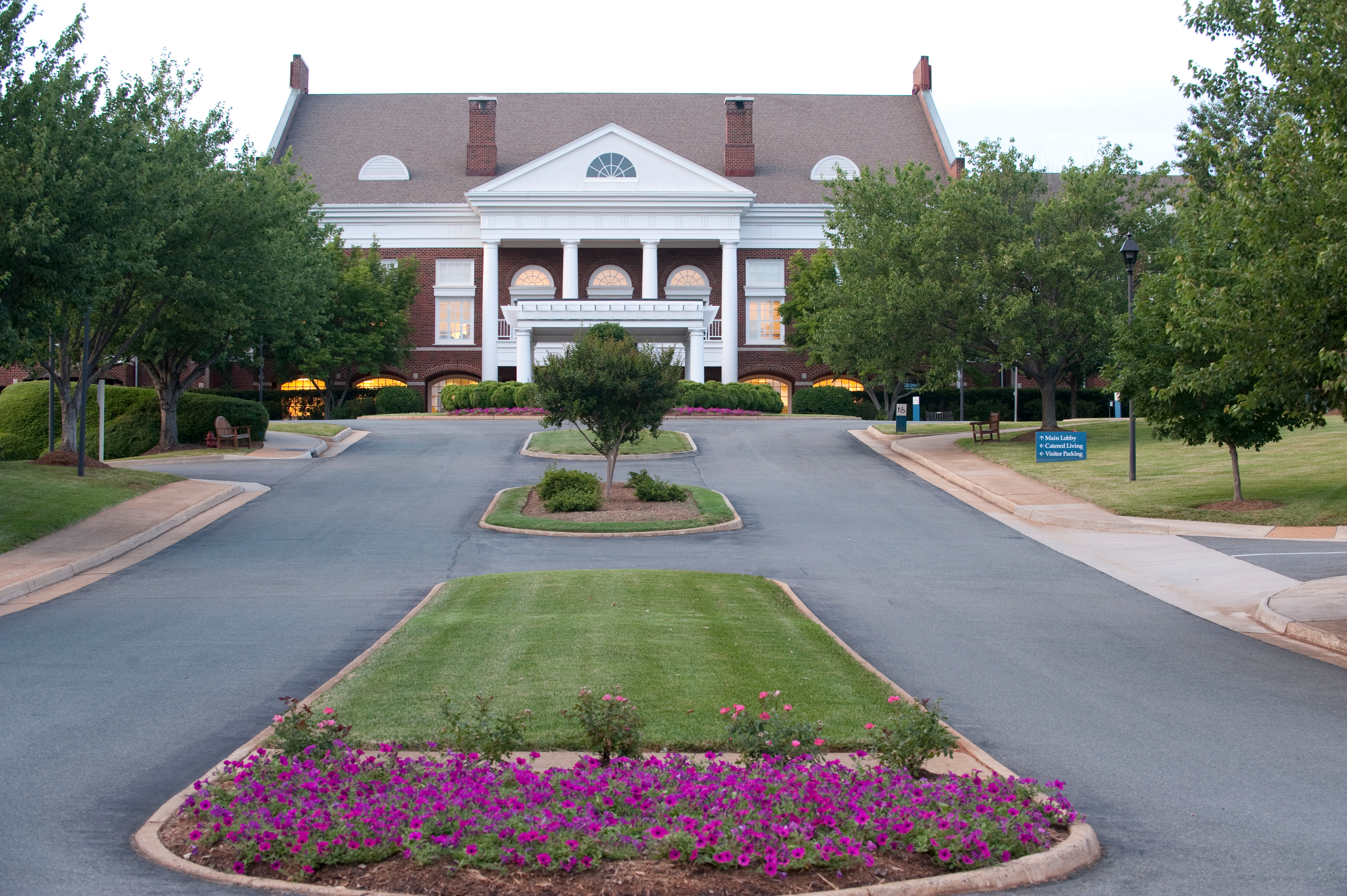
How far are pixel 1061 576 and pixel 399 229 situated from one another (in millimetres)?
46610

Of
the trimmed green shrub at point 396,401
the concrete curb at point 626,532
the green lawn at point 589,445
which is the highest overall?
the trimmed green shrub at point 396,401

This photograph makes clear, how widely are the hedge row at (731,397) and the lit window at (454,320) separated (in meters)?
15.9

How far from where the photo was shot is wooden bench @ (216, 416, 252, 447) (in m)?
31.8

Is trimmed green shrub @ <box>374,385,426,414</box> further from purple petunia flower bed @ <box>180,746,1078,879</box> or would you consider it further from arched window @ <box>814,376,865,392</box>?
purple petunia flower bed @ <box>180,746,1078,879</box>

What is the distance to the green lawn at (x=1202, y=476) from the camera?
20375mm

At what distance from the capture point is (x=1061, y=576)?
15.5 meters

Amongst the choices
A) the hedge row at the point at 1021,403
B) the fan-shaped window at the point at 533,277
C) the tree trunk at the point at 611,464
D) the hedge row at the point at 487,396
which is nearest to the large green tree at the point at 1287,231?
the tree trunk at the point at 611,464

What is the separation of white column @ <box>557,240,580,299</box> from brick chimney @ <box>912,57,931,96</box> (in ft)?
71.2

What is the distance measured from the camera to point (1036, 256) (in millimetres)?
29828

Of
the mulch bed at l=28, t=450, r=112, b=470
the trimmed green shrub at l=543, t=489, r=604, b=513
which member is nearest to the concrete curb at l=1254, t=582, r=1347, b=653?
the trimmed green shrub at l=543, t=489, r=604, b=513

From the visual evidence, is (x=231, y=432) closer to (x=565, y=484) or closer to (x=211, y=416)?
(x=211, y=416)

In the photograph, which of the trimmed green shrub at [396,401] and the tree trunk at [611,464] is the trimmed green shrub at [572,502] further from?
the trimmed green shrub at [396,401]

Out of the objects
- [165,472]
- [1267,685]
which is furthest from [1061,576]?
[165,472]

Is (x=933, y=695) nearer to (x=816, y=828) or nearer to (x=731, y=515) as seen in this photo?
(x=816, y=828)
